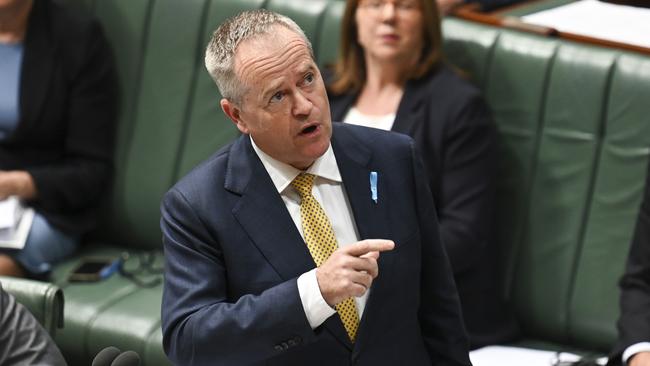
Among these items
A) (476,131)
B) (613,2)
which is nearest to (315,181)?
(476,131)

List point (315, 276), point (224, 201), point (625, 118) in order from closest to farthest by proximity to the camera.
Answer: point (315, 276), point (224, 201), point (625, 118)

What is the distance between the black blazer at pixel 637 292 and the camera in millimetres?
2947

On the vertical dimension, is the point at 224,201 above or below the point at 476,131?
above

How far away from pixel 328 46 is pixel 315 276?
1.90m

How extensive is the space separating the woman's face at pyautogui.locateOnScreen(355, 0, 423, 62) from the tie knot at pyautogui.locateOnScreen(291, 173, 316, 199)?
4.29ft

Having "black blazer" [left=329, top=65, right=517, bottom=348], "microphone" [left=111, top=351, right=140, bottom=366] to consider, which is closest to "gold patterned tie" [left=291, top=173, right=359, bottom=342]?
"microphone" [left=111, top=351, right=140, bottom=366]

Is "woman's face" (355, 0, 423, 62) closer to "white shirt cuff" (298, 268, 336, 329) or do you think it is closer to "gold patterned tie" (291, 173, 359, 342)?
"gold patterned tie" (291, 173, 359, 342)

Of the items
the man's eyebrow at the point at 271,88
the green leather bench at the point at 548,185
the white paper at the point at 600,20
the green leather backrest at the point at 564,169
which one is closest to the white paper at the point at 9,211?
the green leather bench at the point at 548,185

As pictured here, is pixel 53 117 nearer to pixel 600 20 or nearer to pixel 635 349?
pixel 600 20

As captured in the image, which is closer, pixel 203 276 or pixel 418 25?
pixel 203 276

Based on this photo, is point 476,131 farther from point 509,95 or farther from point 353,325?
point 353,325

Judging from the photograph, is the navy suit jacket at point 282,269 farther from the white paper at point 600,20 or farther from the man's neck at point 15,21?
the man's neck at point 15,21

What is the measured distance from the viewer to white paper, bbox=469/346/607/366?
3.25 metres

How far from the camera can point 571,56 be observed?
352 centimetres
